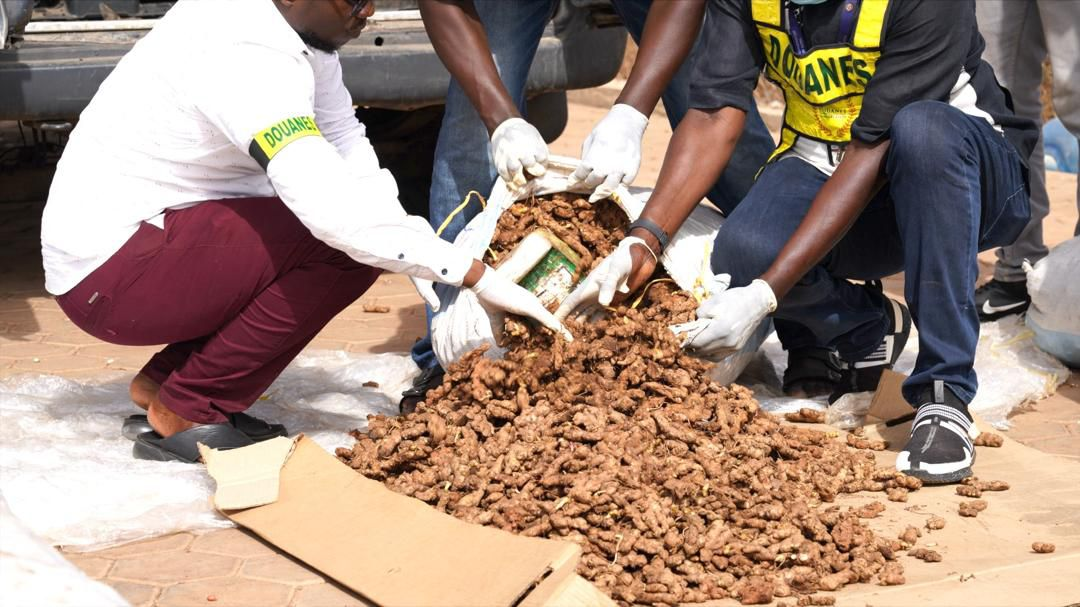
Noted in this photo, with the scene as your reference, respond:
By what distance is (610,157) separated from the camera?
3002 millimetres

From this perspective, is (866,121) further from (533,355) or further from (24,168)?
(24,168)

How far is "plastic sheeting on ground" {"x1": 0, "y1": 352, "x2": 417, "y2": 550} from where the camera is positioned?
8.29 feet

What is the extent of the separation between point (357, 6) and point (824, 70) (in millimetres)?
1133

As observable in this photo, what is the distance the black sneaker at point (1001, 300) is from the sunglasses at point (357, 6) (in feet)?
7.58

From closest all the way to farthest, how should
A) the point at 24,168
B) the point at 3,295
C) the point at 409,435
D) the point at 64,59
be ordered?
the point at 409,435
the point at 64,59
the point at 3,295
the point at 24,168

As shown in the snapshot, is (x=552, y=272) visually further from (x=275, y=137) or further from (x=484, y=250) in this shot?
(x=275, y=137)

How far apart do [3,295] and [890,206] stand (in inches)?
119

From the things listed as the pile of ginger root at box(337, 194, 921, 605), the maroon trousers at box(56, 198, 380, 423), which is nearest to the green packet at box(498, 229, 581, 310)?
the pile of ginger root at box(337, 194, 921, 605)

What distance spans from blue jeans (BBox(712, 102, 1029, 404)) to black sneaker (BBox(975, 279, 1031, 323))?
86 centimetres

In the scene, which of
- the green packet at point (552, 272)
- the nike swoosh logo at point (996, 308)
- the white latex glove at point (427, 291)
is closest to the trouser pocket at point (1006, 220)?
the nike swoosh logo at point (996, 308)

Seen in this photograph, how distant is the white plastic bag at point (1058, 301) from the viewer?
138 inches

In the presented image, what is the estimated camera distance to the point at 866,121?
2904 millimetres

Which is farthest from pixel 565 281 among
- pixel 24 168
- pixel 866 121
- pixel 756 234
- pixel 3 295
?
pixel 24 168

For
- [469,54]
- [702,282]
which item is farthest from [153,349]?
[702,282]
